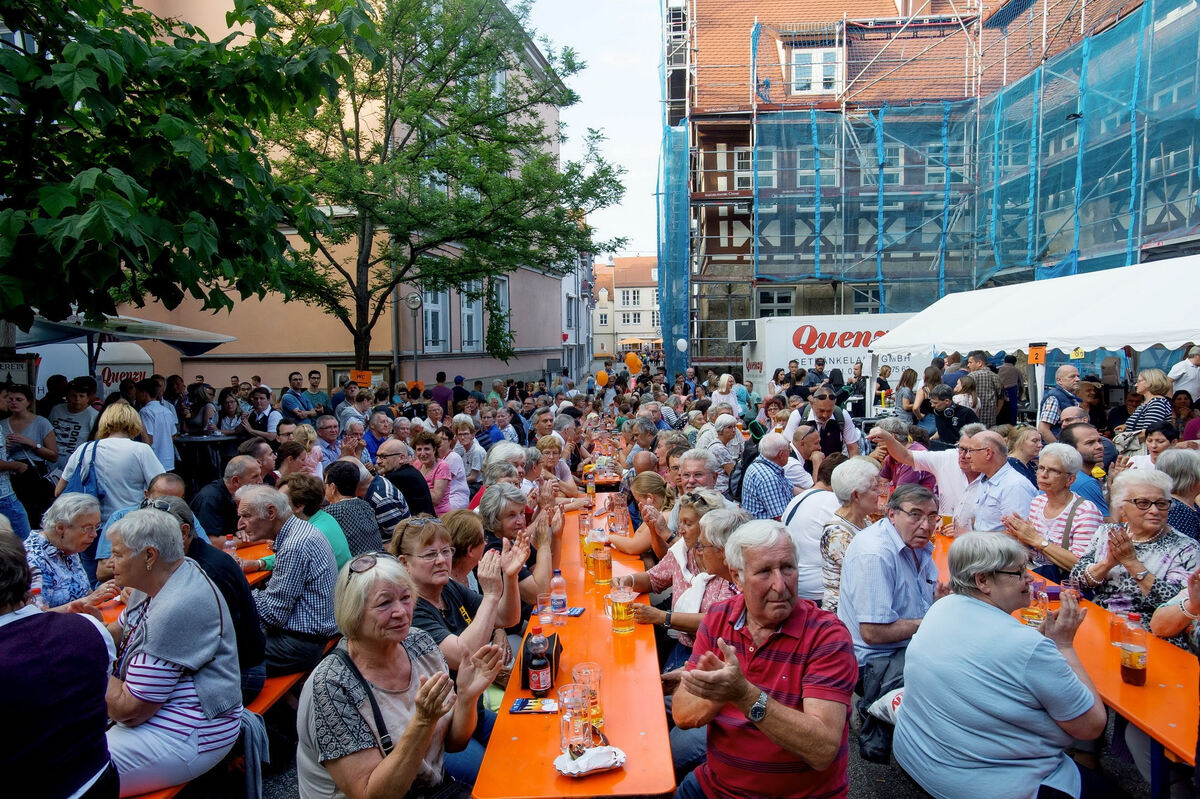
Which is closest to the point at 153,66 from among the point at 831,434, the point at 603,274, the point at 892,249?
the point at 831,434

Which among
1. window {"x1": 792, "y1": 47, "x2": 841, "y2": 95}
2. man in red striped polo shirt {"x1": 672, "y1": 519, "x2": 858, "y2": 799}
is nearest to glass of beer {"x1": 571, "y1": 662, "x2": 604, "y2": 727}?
man in red striped polo shirt {"x1": 672, "y1": 519, "x2": 858, "y2": 799}

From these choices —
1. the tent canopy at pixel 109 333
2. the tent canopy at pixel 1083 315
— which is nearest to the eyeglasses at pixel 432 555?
the tent canopy at pixel 109 333

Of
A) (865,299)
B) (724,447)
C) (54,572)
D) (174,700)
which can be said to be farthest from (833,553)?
(865,299)

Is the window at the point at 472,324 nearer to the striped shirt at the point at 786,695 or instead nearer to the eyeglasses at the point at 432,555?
the eyeglasses at the point at 432,555

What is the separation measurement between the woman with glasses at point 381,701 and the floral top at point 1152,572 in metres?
3.35

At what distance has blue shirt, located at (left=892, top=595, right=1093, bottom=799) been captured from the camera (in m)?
2.66

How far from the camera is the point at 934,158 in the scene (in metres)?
21.9

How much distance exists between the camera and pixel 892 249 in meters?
22.6

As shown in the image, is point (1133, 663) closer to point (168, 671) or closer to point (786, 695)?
point (786, 695)

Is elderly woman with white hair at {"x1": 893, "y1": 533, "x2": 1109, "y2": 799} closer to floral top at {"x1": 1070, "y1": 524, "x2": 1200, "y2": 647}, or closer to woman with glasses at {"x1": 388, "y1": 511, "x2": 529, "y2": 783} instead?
floral top at {"x1": 1070, "y1": 524, "x2": 1200, "y2": 647}

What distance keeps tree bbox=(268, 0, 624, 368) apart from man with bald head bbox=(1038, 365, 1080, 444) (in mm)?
9152

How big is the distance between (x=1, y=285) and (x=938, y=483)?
6.78 meters

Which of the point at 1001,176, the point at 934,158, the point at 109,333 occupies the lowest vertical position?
the point at 109,333

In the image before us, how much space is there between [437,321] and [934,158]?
15.3m
